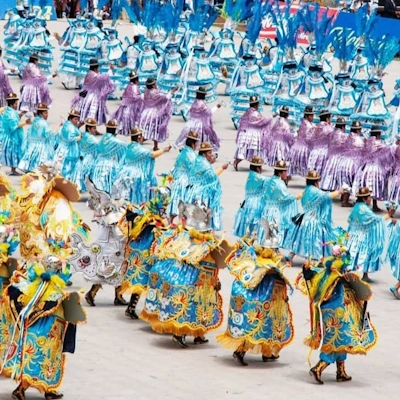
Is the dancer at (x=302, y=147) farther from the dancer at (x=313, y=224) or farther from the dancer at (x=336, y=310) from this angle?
the dancer at (x=336, y=310)

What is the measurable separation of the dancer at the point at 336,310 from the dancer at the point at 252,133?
9.33 meters

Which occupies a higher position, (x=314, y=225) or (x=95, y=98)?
(x=95, y=98)

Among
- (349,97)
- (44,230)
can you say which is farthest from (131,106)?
(44,230)

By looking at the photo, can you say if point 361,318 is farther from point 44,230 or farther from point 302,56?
point 302,56

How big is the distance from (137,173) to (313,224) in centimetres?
270

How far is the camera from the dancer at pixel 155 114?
2383 centimetres

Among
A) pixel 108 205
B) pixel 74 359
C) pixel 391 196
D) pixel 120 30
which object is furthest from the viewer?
pixel 120 30

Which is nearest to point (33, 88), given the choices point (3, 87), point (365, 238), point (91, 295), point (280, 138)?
point (3, 87)

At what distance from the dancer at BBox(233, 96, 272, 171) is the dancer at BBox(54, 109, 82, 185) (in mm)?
3321

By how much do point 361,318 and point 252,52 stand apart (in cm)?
1592

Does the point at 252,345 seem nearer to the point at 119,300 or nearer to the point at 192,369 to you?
the point at 192,369

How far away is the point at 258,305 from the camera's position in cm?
1343

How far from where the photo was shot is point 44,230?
1592 centimetres

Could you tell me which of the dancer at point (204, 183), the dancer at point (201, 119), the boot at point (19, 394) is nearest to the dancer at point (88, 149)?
the dancer at point (204, 183)
